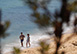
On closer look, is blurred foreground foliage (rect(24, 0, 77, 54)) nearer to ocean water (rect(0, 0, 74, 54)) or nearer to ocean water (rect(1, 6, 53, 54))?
ocean water (rect(1, 6, 53, 54))

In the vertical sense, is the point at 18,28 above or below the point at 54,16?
below

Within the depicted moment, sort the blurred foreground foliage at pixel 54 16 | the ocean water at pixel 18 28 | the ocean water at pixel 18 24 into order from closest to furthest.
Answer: the blurred foreground foliage at pixel 54 16
the ocean water at pixel 18 28
the ocean water at pixel 18 24

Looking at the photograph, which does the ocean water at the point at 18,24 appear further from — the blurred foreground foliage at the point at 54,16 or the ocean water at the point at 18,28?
the blurred foreground foliage at the point at 54,16

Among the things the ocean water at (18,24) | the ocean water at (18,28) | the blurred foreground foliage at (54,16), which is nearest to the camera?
the blurred foreground foliage at (54,16)

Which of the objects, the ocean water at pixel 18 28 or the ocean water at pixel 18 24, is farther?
the ocean water at pixel 18 24

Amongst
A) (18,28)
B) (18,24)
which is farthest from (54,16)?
(18,24)

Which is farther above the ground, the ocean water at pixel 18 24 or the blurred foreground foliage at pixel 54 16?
the blurred foreground foliage at pixel 54 16

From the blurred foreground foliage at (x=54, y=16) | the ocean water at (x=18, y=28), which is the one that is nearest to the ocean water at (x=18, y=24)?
the ocean water at (x=18, y=28)

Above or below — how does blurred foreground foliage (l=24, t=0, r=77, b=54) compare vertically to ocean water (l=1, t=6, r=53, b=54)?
above

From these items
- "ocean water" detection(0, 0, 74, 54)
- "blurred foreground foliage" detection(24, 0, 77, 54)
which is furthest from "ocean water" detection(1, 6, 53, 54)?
"blurred foreground foliage" detection(24, 0, 77, 54)

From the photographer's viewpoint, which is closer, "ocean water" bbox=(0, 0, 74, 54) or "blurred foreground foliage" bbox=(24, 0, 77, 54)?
"blurred foreground foliage" bbox=(24, 0, 77, 54)

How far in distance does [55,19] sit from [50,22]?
0.34 ft

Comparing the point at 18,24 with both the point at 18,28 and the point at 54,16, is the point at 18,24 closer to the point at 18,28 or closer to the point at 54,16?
the point at 18,28

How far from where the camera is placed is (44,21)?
2.74 meters
